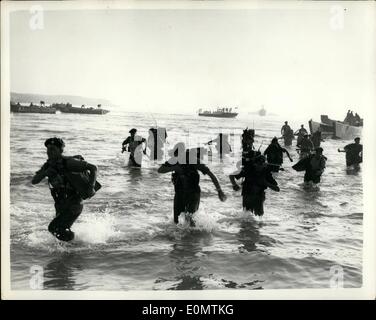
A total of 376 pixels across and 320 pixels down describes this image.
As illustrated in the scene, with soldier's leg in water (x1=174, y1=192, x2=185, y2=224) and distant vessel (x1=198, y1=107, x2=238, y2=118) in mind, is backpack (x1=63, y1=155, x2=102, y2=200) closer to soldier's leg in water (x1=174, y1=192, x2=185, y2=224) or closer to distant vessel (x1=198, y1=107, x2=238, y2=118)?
soldier's leg in water (x1=174, y1=192, x2=185, y2=224)

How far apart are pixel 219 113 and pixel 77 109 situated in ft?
8.90

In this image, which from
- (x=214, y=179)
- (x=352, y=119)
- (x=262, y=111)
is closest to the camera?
(x=214, y=179)

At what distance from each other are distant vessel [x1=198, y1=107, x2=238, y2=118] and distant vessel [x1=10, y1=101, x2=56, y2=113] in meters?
2.76

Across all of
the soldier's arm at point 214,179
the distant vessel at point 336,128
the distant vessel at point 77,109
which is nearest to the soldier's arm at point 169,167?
the soldier's arm at point 214,179

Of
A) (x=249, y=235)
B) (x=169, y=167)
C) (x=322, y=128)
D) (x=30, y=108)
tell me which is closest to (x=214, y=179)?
(x=169, y=167)

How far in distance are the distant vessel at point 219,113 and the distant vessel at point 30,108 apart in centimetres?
276

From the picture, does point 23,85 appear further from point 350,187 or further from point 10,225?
point 350,187

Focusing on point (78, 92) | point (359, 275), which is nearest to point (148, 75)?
point (78, 92)

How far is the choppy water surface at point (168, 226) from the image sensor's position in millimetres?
7844

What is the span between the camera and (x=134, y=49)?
8.53m

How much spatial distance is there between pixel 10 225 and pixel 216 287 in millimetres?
3735

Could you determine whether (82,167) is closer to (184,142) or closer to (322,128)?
(184,142)

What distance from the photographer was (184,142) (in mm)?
8758

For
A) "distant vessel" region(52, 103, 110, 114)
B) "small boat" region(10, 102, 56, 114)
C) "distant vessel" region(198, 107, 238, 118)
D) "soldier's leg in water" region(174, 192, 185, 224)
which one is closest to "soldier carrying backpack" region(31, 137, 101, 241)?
"small boat" region(10, 102, 56, 114)
